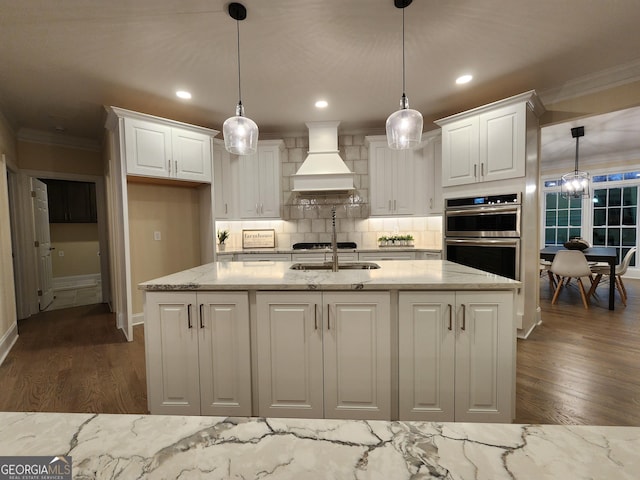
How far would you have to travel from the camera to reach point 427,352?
65.2 inches

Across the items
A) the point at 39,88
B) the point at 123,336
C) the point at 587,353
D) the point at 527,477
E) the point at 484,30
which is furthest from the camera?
the point at 123,336

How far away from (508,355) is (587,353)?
1.83 m

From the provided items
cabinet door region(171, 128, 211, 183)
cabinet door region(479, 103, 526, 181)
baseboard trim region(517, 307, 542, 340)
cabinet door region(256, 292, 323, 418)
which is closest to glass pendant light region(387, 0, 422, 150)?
cabinet door region(256, 292, 323, 418)

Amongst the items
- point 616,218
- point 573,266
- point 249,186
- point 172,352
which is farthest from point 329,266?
point 616,218

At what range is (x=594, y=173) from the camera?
6387 mm

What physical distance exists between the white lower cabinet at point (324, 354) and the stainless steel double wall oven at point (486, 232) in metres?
2.20

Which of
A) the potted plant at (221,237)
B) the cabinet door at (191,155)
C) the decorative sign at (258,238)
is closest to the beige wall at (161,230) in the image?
the potted plant at (221,237)

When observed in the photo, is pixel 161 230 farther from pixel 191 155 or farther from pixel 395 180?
pixel 395 180

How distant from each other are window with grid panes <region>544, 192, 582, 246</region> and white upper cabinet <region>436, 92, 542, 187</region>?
5243mm

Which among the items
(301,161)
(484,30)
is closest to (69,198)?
(301,161)

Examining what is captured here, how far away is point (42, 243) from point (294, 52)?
4.92 meters

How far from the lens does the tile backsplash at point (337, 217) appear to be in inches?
176

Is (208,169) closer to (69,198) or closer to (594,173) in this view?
(69,198)

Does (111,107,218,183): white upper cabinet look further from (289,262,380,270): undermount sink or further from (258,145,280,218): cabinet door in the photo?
(289,262,380,270): undermount sink
